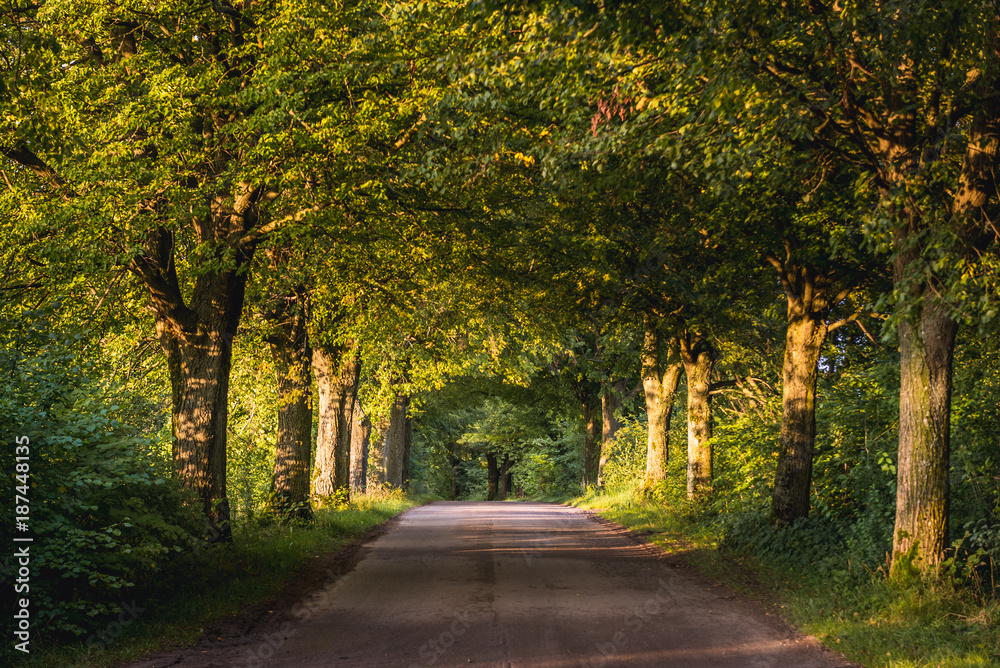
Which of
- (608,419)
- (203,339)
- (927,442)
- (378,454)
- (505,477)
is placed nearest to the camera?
(927,442)

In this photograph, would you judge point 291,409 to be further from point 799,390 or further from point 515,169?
point 799,390

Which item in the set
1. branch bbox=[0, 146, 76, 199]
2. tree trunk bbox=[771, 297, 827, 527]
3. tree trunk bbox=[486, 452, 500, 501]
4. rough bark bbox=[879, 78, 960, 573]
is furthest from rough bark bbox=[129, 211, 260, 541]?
tree trunk bbox=[486, 452, 500, 501]

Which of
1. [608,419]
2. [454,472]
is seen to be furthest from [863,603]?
[454,472]

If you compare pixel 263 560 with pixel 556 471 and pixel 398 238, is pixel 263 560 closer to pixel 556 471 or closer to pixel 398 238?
pixel 398 238

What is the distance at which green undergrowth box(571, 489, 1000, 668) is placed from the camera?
22.7 ft

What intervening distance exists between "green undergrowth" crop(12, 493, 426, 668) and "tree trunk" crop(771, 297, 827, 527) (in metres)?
8.12

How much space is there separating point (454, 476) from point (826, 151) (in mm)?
65439

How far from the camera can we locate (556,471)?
52.0 m

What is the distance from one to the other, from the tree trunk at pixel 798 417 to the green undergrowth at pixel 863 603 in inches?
26.7

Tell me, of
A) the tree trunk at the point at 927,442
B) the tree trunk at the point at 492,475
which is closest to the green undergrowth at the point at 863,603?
the tree trunk at the point at 927,442


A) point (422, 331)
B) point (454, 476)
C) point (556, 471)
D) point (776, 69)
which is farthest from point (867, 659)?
point (454, 476)

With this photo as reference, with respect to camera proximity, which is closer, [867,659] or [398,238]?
[867,659]

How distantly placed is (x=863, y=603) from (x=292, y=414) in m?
12.8

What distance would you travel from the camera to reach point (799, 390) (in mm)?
13734
